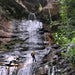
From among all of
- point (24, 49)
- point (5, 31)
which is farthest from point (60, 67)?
point (5, 31)

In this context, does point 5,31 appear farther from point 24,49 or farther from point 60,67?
point 60,67

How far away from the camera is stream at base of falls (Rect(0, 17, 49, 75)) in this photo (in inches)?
293

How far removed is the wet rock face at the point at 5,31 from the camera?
12756 millimetres

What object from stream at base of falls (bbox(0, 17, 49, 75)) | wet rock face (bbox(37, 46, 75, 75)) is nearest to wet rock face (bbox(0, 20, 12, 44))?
stream at base of falls (bbox(0, 17, 49, 75))

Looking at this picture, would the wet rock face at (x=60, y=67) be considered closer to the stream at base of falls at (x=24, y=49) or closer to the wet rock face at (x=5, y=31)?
the stream at base of falls at (x=24, y=49)

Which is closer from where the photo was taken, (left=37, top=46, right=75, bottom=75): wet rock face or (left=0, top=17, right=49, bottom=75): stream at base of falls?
(left=37, top=46, right=75, bottom=75): wet rock face

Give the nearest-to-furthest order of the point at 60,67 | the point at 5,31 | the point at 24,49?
the point at 60,67, the point at 24,49, the point at 5,31

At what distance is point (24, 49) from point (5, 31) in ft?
15.1

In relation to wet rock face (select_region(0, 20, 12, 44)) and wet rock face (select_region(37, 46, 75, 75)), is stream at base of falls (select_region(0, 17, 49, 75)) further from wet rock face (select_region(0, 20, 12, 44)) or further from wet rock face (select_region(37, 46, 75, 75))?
wet rock face (select_region(37, 46, 75, 75))

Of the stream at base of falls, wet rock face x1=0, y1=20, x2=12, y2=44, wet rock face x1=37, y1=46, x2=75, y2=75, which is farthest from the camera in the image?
wet rock face x1=0, y1=20, x2=12, y2=44

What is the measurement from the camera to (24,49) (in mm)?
11648

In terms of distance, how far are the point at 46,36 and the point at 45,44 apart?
1.79 m

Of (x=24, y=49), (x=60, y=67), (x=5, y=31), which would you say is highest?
(x=5, y=31)

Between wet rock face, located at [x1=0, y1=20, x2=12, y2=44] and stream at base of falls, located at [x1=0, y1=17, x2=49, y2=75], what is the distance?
2.08ft
